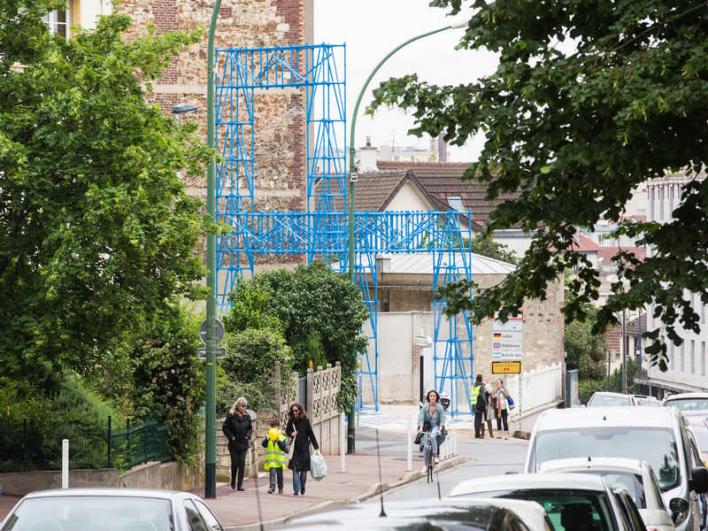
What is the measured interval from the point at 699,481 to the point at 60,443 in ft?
37.3

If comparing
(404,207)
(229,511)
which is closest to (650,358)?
(229,511)

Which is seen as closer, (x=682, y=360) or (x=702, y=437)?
(x=702, y=437)

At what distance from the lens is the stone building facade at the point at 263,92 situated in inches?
1953

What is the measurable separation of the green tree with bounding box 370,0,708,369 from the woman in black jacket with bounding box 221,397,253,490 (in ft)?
32.0

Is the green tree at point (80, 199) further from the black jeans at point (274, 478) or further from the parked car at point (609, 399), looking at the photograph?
the parked car at point (609, 399)

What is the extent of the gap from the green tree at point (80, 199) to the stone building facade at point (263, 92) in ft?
91.9

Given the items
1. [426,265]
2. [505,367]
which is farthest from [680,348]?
[505,367]

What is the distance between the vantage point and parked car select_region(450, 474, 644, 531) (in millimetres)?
10188

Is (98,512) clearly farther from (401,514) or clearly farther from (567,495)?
(401,514)

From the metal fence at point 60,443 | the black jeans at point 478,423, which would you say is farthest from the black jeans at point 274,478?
the black jeans at point 478,423

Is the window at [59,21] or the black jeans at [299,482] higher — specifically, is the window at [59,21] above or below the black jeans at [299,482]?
above

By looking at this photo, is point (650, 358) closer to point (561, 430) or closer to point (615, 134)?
point (561, 430)

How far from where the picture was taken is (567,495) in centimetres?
Answer: 1048

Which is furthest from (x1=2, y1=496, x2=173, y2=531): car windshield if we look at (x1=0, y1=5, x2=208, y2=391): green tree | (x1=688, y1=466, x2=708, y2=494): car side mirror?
(x1=0, y1=5, x2=208, y2=391): green tree
